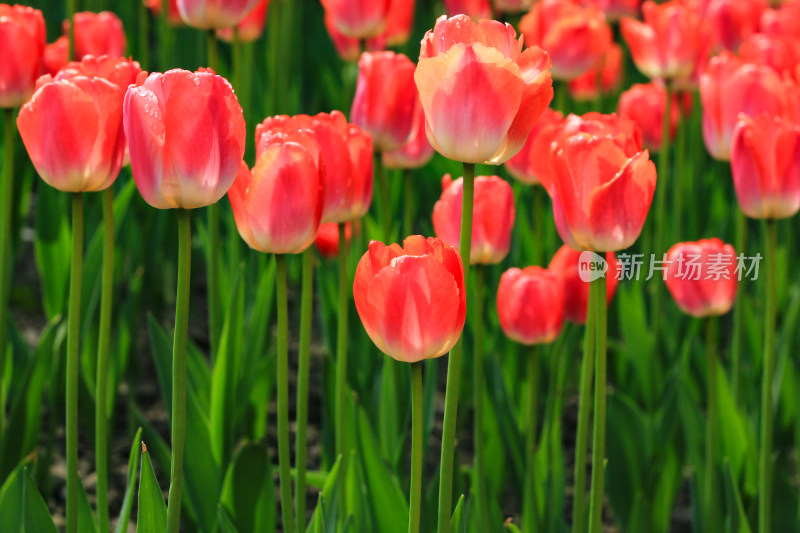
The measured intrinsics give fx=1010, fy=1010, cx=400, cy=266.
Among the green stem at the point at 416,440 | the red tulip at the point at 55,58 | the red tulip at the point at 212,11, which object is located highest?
the red tulip at the point at 212,11

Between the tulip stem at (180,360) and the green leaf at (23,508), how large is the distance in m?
0.27

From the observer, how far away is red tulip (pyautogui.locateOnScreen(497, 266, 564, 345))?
4.89 ft

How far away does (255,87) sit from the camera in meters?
2.81

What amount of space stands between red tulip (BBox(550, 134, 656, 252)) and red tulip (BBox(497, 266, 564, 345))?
0.39 metres

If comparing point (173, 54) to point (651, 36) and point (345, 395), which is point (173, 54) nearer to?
point (651, 36)

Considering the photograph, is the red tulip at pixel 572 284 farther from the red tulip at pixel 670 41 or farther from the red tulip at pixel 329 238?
the red tulip at pixel 670 41

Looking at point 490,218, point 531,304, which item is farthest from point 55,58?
point 531,304

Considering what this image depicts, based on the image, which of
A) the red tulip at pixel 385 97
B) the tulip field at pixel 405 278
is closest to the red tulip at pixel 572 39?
the tulip field at pixel 405 278

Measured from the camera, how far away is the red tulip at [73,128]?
1.08 m

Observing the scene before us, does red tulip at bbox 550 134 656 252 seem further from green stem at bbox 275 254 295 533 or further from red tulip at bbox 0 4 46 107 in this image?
red tulip at bbox 0 4 46 107

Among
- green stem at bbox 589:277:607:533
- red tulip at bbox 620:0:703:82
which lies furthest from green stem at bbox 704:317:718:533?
red tulip at bbox 620:0:703:82

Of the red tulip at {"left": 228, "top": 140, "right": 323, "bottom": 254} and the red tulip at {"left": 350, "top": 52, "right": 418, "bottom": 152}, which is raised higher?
the red tulip at {"left": 350, "top": 52, "right": 418, "bottom": 152}

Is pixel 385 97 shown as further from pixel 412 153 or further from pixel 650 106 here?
pixel 650 106

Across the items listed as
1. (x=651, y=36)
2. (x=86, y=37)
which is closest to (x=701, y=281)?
(x=651, y=36)
